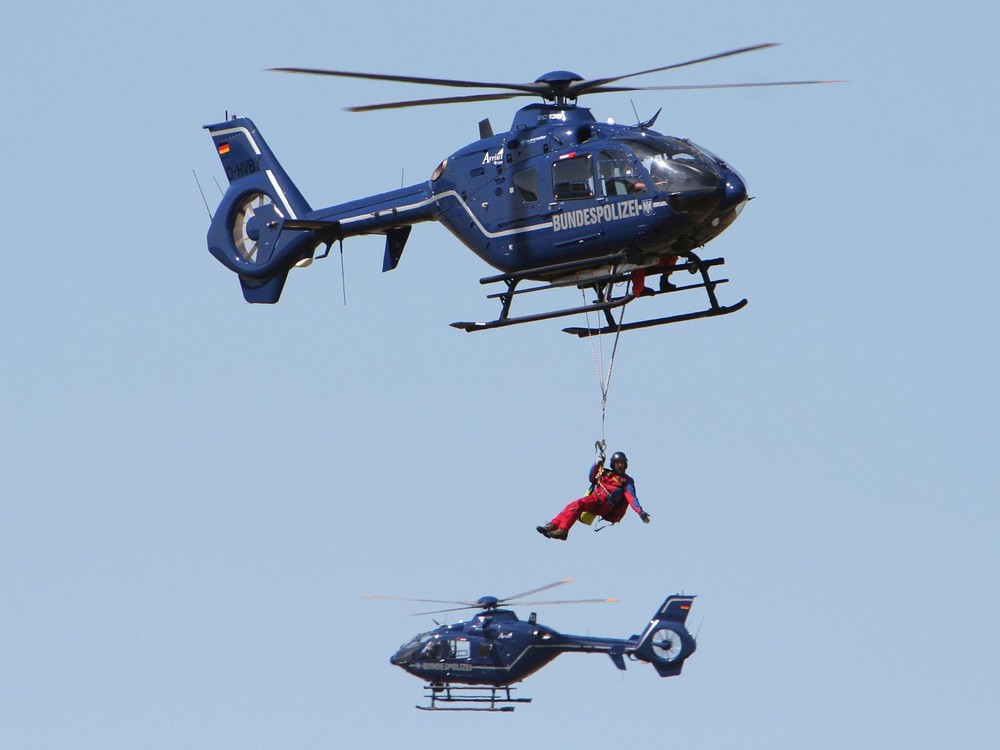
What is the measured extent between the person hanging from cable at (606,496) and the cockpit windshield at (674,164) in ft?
11.9

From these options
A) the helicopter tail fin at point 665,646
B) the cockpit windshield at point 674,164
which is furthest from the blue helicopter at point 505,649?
the cockpit windshield at point 674,164

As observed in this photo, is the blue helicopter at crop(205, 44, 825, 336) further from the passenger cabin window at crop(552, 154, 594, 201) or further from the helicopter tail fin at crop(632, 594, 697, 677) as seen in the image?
the helicopter tail fin at crop(632, 594, 697, 677)

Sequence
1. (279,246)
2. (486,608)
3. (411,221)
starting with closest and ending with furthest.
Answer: (411,221)
(279,246)
(486,608)

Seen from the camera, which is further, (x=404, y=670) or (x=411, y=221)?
(x=404, y=670)

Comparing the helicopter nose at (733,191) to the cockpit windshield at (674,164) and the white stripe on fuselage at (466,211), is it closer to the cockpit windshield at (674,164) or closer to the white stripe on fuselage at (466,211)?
the cockpit windshield at (674,164)

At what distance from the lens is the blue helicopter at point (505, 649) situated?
33656 millimetres

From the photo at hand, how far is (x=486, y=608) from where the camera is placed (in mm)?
36094

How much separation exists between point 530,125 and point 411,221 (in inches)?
111

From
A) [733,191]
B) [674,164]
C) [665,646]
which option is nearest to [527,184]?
[674,164]

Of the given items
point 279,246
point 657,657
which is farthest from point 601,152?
point 657,657

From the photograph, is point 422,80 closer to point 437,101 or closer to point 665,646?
point 437,101

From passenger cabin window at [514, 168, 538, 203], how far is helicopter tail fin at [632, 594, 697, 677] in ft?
29.6

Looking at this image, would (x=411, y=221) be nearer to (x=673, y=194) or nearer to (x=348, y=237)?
(x=348, y=237)

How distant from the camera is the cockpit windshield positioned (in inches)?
1033
